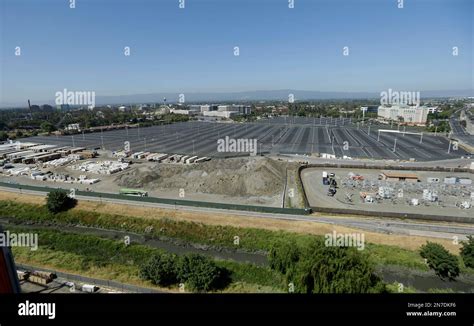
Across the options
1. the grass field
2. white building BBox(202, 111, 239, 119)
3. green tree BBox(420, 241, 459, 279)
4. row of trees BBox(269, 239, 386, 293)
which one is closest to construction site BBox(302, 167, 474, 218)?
green tree BBox(420, 241, 459, 279)

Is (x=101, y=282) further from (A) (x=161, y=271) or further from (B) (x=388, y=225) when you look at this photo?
(B) (x=388, y=225)

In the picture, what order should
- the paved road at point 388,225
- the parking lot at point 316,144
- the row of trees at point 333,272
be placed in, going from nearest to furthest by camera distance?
the row of trees at point 333,272 → the paved road at point 388,225 → the parking lot at point 316,144

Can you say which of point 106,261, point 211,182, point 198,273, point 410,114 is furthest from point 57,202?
point 410,114

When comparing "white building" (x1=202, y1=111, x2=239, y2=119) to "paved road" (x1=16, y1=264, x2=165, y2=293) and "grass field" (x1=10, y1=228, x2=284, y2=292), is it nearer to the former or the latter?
"grass field" (x1=10, y1=228, x2=284, y2=292)

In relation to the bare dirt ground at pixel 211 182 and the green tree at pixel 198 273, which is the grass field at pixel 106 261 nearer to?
the green tree at pixel 198 273

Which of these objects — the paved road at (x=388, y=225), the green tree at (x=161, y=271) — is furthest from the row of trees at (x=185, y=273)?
the paved road at (x=388, y=225)
